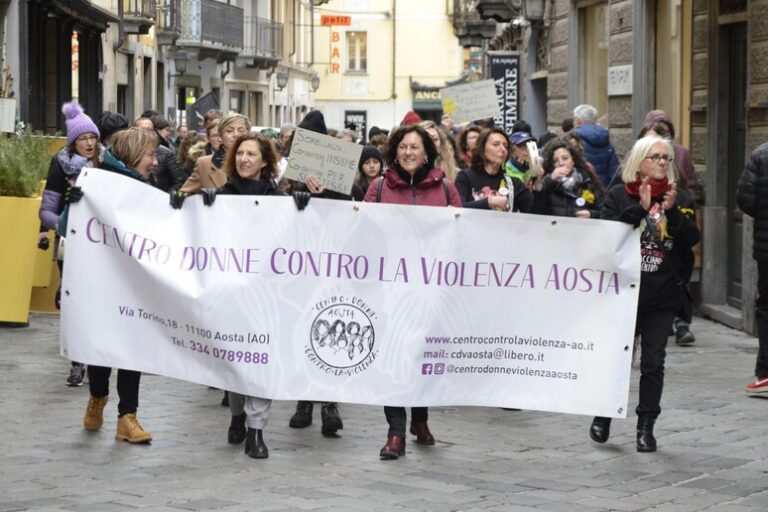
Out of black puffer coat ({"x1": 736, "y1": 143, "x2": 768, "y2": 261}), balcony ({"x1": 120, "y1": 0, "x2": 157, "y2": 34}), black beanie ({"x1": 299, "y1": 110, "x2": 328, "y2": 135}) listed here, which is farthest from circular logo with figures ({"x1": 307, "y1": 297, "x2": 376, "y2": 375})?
balcony ({"x1": 120, "y1": 0, "x2": 157, "y2": 34})

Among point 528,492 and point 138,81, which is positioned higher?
point 138,81

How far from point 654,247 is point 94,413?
10.5ft

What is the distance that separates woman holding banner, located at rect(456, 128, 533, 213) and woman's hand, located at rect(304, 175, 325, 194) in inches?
41.2

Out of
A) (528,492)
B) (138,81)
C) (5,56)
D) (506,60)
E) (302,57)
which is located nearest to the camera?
(528,492)

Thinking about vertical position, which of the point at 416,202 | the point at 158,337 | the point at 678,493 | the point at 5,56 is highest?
the point at 5,56

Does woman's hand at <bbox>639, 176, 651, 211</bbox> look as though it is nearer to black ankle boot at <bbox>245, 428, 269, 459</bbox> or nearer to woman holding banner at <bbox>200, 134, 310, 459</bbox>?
woman holding banner at <bbox>200, 134, 310, 459</bbox>

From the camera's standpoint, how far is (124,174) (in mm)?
9172

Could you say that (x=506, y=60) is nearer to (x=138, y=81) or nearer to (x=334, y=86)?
(x=138, y=81)

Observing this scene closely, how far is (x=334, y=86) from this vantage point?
71.8 m

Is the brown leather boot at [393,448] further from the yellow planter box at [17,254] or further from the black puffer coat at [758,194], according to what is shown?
the yellow planter box at [17,254]

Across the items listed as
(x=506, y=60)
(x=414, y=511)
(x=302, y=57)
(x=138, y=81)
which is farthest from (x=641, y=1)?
(x=302, y=57)

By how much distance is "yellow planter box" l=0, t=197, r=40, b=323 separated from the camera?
14.1 m

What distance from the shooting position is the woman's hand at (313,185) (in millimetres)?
9398

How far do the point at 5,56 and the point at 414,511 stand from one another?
15797 millimetres
